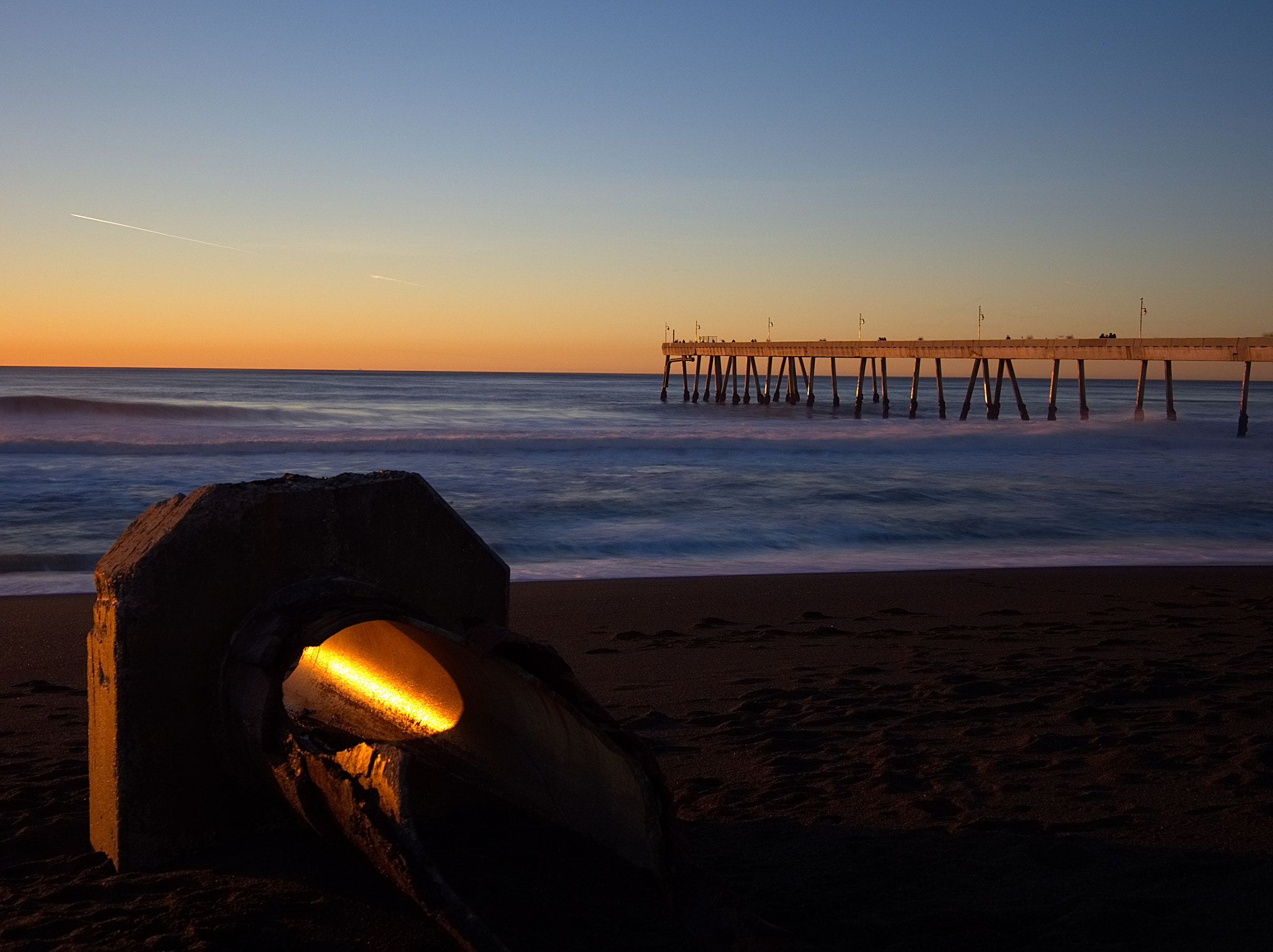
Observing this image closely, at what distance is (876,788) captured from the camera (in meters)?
3.30

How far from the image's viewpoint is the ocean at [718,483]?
10305mm

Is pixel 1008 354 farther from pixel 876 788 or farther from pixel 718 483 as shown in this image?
pixel 876 788

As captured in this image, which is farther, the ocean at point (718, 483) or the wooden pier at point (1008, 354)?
the wooden pier at point (1008, 354)

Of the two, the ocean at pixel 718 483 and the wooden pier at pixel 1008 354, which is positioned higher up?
the wooden pier at pixel 1008 354

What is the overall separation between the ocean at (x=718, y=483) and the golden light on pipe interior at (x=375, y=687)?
225 inches

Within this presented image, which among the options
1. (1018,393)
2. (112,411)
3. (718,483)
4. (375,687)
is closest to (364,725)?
(375,687)

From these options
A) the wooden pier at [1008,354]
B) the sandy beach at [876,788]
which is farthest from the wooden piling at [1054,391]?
the sandy beach at [876,788]

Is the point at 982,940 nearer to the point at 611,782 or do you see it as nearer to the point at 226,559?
the point at 611,782

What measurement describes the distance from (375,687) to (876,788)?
1.63 m

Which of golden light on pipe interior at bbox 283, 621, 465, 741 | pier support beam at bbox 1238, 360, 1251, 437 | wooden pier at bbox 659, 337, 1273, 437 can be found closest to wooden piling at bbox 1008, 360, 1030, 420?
wooden pier at bbox 659, 337, 1273, 437

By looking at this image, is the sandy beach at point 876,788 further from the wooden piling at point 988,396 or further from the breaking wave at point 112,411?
the breaking wave at point 112,411

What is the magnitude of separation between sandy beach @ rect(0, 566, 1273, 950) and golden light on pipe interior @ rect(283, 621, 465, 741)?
349mm

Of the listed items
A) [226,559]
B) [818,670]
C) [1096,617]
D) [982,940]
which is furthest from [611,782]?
[1096,617]

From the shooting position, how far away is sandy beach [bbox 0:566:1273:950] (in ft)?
7.54
